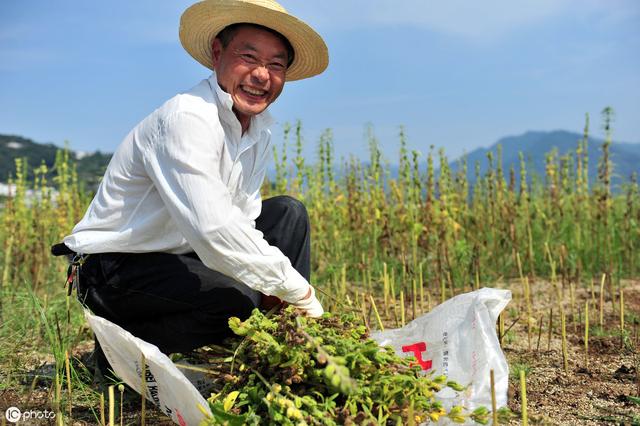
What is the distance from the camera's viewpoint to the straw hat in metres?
2.22

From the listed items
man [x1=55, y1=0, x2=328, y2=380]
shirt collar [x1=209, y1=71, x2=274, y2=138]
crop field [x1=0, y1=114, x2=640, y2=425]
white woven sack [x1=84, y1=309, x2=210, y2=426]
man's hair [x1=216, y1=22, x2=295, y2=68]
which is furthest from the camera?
crop field [x1=0, y1=114, x2=640, y2=425]

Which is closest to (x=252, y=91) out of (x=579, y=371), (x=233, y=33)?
(x=233, y=33)

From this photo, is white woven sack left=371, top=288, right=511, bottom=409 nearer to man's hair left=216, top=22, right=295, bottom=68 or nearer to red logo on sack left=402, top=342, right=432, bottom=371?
red logo on sack left=402, top=342, right=432, bottom=371

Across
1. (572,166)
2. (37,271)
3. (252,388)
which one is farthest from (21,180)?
(572,166)

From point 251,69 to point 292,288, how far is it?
2.64 ft

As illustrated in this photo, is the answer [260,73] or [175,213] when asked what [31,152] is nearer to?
[260,73]

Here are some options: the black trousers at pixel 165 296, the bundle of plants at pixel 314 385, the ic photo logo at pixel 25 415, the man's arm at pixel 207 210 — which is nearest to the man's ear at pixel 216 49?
the man's arm at pixel 207 210

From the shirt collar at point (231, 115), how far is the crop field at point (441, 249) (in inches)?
41.7

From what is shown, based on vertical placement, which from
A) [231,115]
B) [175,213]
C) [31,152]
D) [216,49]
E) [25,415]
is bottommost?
[25,415]

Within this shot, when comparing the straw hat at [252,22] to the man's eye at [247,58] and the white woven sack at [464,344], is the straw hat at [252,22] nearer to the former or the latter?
the man's eye at [247,58]

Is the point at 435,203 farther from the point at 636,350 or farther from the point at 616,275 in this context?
the point at 636,350

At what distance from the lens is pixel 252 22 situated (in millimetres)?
2271

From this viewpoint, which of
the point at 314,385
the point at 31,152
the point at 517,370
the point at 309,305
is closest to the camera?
the point at 314,385

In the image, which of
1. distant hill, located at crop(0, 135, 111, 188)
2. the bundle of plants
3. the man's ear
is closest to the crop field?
the bundle of plants
